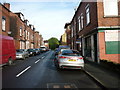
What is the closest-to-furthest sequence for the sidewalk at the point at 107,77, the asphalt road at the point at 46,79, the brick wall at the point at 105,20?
the sidewalk at the point at 107,77 → the asphalt road at the point at 46,79 → the brick wall at the point at 105,20

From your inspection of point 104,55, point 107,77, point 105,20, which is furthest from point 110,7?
point 107,77

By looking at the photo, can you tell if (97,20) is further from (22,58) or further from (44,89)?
(22,58)

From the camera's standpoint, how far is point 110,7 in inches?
465

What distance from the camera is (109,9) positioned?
38.7 feet

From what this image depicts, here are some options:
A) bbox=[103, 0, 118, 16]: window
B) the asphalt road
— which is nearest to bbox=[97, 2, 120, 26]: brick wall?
bbox=[103, 0, 118, 16]: window

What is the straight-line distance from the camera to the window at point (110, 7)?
11.7 m

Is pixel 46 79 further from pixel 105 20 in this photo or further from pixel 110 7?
pixel 110 7

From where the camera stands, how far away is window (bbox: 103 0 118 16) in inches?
462

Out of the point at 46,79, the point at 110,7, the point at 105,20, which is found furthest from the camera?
the point at 110,7

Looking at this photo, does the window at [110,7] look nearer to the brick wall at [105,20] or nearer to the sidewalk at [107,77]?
the brick wall at [105,20]

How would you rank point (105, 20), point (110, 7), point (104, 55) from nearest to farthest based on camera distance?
1. point (104, 55)
2. point (105, 20)
3. point (110, 7)

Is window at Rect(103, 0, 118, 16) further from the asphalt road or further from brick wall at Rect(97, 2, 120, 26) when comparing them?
the asphalt road

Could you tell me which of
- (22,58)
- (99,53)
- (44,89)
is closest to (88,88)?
(44,89)

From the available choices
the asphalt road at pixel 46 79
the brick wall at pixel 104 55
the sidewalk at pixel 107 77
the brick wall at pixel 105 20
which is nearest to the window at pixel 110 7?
the brick wall at pixel 105 20
